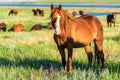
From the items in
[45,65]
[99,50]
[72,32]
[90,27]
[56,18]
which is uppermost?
[56,18]

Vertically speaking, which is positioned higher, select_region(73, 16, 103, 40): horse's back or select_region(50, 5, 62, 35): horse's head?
select_region(50, 5, 62, 35): horse's head

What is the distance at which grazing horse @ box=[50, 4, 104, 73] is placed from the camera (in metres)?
7.89

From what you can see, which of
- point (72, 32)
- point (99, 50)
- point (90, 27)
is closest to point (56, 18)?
point (72, 32)

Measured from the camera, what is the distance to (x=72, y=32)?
8445 mm

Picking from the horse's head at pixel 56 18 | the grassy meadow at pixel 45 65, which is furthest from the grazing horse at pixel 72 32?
the grassy meadow at pixel 45 65

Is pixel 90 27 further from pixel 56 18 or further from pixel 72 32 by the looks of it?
pixel 56 18

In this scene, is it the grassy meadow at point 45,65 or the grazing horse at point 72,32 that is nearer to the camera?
the grassy meadow at point 45,65

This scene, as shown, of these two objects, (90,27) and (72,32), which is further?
(90,27)

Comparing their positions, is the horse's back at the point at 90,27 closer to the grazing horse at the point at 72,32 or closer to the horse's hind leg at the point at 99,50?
the grazing horse at the point at 72,32

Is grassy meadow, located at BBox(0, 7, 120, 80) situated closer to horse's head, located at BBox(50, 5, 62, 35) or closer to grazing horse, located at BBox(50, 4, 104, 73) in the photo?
grazing horse, located at BBox(50, 4, 104, 73)

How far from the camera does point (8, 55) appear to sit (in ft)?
39.2

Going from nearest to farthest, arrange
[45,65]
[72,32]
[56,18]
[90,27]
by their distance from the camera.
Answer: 1. [56,18]
2. [72,32]
3. [90,27]
4. [45,65]

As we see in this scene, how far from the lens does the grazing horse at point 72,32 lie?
7.89 metres

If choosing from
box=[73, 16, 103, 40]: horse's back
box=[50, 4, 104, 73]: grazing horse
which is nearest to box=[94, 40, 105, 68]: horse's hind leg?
box=[50, 4, 104, 73]: grazing horse
